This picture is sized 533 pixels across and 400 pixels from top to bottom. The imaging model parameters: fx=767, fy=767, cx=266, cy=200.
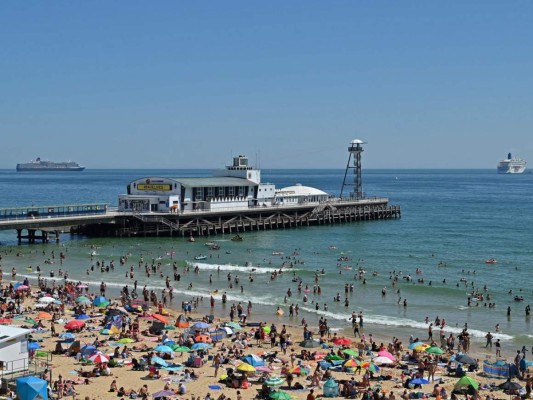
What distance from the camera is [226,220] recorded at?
83.2 meters

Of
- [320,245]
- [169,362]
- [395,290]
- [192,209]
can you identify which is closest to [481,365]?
[169,362]

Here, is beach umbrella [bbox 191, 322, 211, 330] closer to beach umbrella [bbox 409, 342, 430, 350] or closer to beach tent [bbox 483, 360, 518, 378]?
beach umbrella [bbox 409, 342, 430, 350]

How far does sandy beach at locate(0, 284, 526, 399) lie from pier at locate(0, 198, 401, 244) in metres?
31.4

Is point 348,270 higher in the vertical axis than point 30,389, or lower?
lower

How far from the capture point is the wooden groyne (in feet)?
254

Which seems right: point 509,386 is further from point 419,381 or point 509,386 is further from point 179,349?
point 179,349

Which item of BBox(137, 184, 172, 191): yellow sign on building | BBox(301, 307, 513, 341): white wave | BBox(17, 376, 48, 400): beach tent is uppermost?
BBox(137, 184, 172, 191): yellow sign on building

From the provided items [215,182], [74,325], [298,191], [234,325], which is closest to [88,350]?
[74,325]

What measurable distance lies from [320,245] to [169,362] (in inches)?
1782

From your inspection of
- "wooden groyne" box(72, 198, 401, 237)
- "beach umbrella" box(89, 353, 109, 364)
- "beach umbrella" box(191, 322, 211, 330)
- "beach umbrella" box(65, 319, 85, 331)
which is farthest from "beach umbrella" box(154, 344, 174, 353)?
"wooden groyne" box(72, 198, 401, 237)

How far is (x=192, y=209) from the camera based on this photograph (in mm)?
81000

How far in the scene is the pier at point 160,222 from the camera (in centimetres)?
7206

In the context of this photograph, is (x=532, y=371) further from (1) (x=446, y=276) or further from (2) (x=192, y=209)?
(2) (x=192, y=209)

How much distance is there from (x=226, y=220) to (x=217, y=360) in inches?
2082
